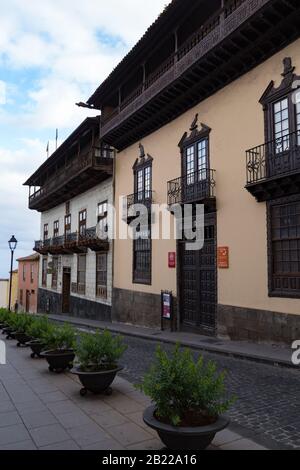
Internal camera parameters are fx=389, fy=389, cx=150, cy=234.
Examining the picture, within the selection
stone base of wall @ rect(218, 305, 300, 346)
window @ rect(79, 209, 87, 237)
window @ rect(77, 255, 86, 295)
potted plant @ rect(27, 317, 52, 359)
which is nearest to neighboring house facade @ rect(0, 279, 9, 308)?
window @ rect(77, 255, 86, 295)

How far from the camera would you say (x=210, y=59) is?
12.3 m

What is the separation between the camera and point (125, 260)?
18.9 metres

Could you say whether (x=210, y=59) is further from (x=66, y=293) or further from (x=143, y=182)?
(x=66, y=293)

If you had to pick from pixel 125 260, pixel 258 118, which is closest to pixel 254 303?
pixel 258 118

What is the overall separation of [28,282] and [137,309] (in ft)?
74.3

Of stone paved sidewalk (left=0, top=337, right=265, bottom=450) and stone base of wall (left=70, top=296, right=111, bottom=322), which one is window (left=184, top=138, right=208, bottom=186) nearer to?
stone paved sidewalk (left=0, top=337, right=265, bottom=450)

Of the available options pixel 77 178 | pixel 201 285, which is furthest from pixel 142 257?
pixel 77 178

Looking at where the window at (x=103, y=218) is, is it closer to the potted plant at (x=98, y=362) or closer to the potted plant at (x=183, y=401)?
the potted plant at (x=98, y=362)

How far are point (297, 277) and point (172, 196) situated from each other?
6388 mm

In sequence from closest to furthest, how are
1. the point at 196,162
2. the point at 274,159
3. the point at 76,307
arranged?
the point at 274,159, the point at 196,162, the point at 76,307

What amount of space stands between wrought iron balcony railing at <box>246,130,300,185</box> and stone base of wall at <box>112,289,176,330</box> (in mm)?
6694

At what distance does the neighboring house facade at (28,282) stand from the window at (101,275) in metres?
13.9

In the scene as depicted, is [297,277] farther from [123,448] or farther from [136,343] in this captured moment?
[123,448]

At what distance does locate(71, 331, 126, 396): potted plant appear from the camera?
618cm
